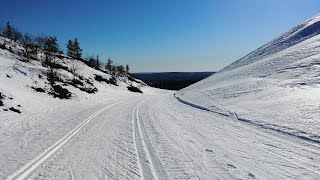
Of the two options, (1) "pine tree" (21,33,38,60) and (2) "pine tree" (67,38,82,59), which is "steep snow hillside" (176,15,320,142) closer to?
(1) "pine tree" (21,33,38,60)

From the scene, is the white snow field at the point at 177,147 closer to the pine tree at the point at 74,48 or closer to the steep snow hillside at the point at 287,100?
the steep snow hillside at the point at 287,100

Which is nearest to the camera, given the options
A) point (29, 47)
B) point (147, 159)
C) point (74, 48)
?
point (147, 159)

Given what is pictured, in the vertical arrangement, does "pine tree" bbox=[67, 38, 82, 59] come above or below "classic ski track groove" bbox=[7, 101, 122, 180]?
above

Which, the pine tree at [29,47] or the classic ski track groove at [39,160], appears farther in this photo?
the pine tree at [29,47]

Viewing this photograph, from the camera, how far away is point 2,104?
18.3 meters

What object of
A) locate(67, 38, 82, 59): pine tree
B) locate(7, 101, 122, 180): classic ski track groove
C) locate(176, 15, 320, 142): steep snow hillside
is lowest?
locate(7, 101, 122, 180): classic ski track groove

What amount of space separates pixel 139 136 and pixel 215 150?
11.6 feet

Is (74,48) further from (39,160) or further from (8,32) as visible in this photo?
(39,160)

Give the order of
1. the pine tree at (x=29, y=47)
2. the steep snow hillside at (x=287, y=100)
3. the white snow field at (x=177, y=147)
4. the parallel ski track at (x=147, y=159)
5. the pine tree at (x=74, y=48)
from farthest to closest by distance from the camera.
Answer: the pine tree at (x=74, y=48) < the pine tree at (x=29, y=47) < the steep snow hillside at (x=287, y=100) < the white snow field at (x=177, y=147) < the parallel ski track at (x=147, y=159)

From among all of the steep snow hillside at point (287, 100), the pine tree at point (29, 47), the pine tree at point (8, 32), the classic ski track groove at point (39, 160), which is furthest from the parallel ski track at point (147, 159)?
the pine tree at point (8, 32)

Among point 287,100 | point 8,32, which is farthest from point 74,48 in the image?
point 287,100

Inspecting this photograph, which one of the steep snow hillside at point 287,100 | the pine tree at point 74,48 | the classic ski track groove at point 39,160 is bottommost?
the classic ski track groove at point 39,160

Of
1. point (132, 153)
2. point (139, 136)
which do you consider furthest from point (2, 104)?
point (132, 153)

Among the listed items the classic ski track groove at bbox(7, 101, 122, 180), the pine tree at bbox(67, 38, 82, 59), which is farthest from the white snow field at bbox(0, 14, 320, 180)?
the pine tree at bbox(67, 38, 82, 59)
